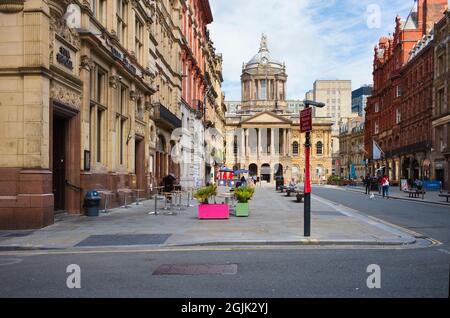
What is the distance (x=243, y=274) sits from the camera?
8508 millimetres

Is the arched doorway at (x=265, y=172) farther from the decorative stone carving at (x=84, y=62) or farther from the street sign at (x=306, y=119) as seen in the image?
the street sign at (x=306, y=119)

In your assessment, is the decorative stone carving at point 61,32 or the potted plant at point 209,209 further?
the potted plant at point 209,209

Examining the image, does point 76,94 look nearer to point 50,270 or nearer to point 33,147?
point 33,147

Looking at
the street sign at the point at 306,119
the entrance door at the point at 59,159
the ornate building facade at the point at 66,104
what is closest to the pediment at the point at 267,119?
the ornate building facade at the point at 66,104

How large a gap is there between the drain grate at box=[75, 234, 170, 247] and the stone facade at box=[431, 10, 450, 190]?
41.1 meters

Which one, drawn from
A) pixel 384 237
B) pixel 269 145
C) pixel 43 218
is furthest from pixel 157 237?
pixel 269 145

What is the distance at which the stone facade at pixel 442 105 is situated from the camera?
1943 inches

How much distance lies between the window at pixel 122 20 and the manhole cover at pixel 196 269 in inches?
656

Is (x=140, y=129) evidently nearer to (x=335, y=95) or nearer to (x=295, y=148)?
(x=295, y=148)

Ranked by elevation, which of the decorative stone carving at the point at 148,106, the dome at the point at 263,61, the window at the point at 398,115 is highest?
the dome at the point at 263,61

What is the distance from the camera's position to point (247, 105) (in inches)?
5487

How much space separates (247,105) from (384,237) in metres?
127

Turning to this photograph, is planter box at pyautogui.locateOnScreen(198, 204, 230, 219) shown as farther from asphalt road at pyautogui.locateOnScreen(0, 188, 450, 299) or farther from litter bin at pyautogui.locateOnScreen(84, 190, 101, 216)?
asphalt road at pyautogui.locateOnScreen(0, 188, 450, 299)

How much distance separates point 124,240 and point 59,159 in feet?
21.3
